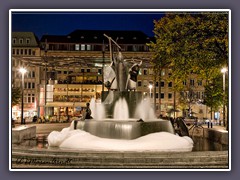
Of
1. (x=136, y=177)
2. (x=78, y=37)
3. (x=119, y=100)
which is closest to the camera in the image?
(x=136, y=177)

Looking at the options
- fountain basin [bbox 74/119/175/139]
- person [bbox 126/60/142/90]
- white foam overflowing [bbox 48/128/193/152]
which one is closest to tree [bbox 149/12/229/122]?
person [bbox 126/60/142/90]

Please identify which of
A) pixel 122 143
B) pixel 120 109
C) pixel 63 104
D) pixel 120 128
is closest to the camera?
pixel 122 143

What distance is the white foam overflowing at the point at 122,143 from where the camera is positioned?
1462 cm

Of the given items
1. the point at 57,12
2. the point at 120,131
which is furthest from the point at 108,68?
the point at 57,12

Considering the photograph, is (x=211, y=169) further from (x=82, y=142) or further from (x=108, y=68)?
(x=108, y=68)

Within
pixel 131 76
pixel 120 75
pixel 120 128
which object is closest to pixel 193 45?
pixel 131 76

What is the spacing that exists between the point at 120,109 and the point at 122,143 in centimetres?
361

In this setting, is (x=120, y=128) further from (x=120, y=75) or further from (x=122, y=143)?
(x=120, y=75)

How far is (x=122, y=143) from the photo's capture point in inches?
588

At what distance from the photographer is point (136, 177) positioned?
12.7 metres

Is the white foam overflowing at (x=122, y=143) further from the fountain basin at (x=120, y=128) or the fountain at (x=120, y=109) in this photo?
the fountain at (x=120, y=109)

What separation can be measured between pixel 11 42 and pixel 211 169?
21.1 ft

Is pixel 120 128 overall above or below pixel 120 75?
below
